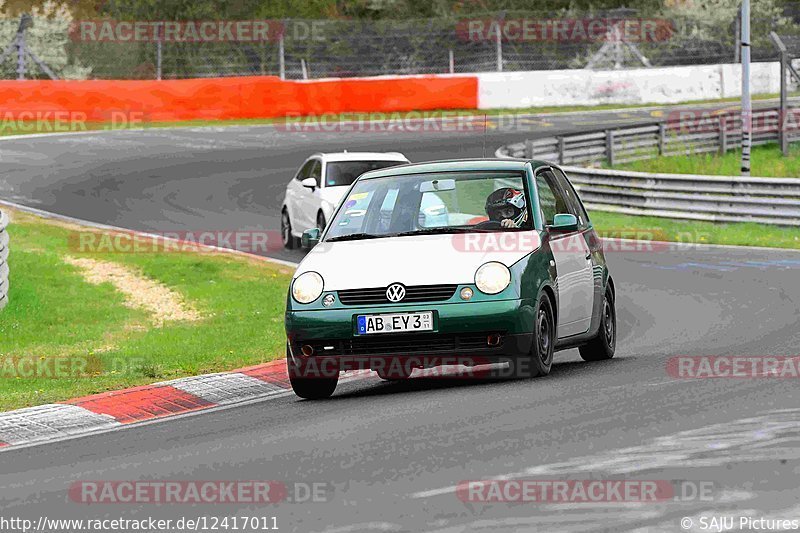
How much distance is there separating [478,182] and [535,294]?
83.1 inches

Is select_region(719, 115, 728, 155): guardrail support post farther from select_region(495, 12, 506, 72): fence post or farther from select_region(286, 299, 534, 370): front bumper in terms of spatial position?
select_region(286, 299, 534, 370): front bumper

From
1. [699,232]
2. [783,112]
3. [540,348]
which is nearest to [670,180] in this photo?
[699,232]

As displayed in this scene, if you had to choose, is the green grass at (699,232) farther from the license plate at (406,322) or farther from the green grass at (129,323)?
the license plate at (406,322)

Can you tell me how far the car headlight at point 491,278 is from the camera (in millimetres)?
9961

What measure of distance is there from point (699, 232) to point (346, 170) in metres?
6.40

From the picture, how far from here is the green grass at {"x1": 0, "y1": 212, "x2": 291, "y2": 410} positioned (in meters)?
12.1

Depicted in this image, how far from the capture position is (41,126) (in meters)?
40.9

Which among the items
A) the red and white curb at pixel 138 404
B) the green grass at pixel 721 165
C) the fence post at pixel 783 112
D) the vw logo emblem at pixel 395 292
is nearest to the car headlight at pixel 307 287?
the vw logo emblem at pixel 395 292

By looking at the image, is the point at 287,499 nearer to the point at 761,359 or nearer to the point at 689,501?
the point at 689,501

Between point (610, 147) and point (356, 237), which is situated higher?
point (356, 237)

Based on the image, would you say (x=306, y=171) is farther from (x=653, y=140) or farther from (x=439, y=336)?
(x=653, y=140)

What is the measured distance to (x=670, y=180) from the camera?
26.8 m

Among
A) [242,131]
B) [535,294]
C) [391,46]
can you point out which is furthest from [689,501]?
[391,46]

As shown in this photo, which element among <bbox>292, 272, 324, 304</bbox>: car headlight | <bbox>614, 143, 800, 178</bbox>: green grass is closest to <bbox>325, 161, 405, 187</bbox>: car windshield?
<bbox>292, 272, 324, 304</bbox>: car headlight
